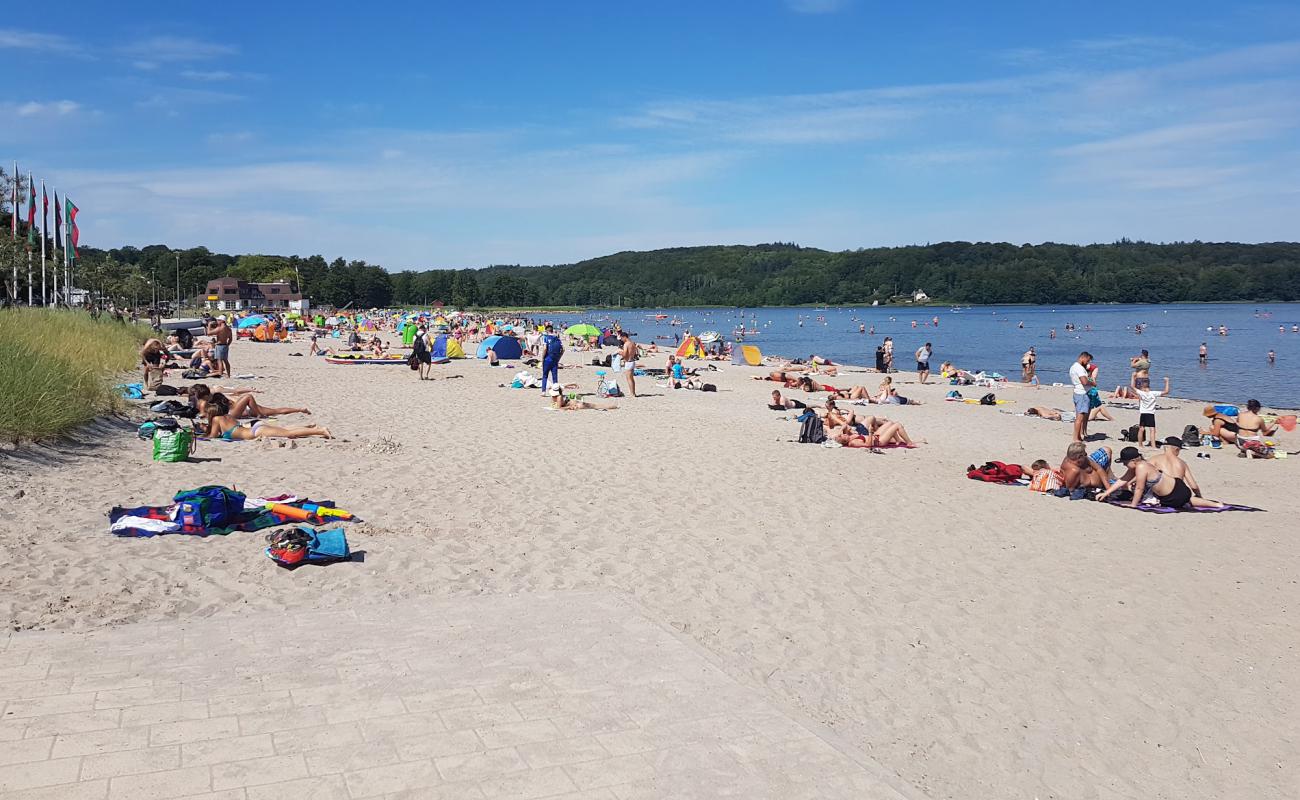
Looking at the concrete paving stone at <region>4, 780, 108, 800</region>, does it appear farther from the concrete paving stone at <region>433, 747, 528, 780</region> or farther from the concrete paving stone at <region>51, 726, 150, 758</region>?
the concrete paving stone at <region>433, 747, 528, 780</region>

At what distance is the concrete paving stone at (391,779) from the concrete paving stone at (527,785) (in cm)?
19

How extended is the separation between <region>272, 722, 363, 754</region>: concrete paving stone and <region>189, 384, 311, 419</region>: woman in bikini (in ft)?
29.1

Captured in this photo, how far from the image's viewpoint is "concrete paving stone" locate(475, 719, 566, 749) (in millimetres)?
3553

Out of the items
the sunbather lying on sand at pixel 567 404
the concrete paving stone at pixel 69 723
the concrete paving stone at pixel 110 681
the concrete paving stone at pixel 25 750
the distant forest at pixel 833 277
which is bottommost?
the concrete paving stone at pixel 110 681

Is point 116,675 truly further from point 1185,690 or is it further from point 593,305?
point 593,305

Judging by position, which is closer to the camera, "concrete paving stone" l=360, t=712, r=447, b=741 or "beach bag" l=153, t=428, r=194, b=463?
"concrete paving stone" l=360, t=712, r=447, b=741

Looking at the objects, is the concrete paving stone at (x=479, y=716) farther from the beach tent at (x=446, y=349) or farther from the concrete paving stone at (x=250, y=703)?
the beach tent at (x=446, y=349)

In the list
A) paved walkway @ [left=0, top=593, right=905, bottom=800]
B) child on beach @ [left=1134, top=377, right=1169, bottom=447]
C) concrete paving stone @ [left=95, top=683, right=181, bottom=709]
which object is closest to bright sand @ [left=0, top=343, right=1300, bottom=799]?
paved walkway @ [left=0, top=593, right=905, bottom=800]

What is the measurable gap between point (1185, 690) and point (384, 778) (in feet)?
13.6

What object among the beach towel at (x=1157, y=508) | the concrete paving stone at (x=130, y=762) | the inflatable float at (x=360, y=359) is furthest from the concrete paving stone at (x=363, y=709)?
the inflatable float at (x=360, y=359)

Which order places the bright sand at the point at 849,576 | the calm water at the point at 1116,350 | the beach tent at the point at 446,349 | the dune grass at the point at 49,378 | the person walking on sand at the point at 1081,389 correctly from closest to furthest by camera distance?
the bright sand at the point at 849,576
the dune grass at the point at 49,378
the person walking on sand at the point at 1081,389
the calm water at the point at 1116,350
the beach tent at the point at 446,349

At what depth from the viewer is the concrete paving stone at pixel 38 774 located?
3029mm

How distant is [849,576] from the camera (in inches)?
255

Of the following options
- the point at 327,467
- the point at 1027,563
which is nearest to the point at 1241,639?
the point at 1027,563
